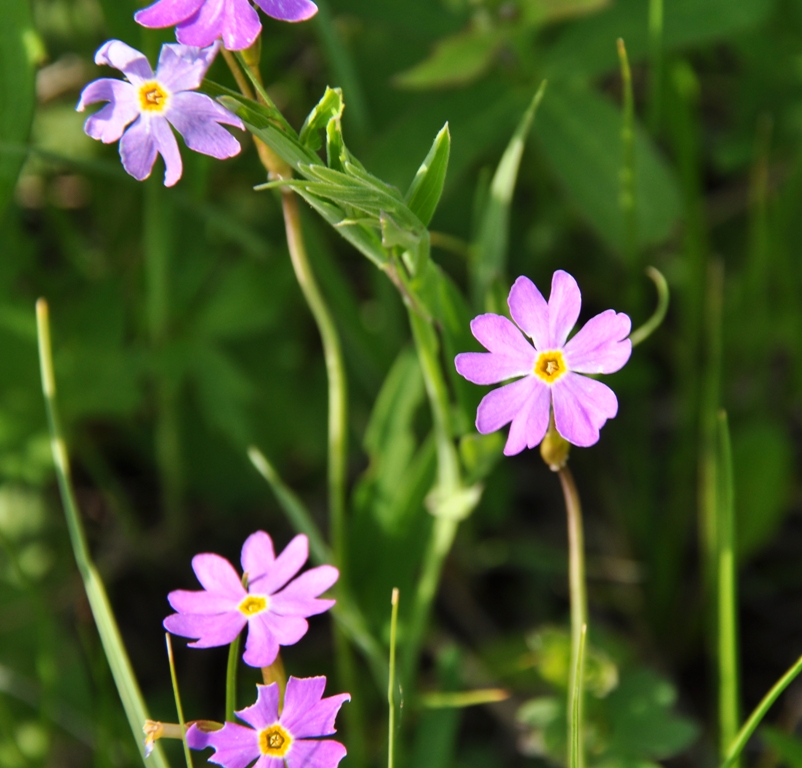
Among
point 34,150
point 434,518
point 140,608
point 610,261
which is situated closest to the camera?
point 34,150

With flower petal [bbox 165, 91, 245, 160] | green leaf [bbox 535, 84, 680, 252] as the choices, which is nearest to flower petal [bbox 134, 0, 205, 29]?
flower petal [bbox 165, 91, 245, 160]

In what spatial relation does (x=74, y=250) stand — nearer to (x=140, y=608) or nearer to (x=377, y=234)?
(x=140, y=608)

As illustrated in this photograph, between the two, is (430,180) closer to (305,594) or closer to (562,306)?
(562,306)

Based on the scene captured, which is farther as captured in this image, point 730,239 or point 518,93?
point 730,239

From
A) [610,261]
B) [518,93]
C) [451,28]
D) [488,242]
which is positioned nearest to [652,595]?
[610,261]

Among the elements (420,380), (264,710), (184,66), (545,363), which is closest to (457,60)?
(420,380)

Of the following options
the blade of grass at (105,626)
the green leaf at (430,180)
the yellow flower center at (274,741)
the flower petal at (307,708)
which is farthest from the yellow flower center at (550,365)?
the blade of grass at (105,626)

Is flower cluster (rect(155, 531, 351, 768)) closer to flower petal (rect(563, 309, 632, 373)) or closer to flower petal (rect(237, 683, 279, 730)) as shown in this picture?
flower petal (rect(237, 683, 279, 730))
